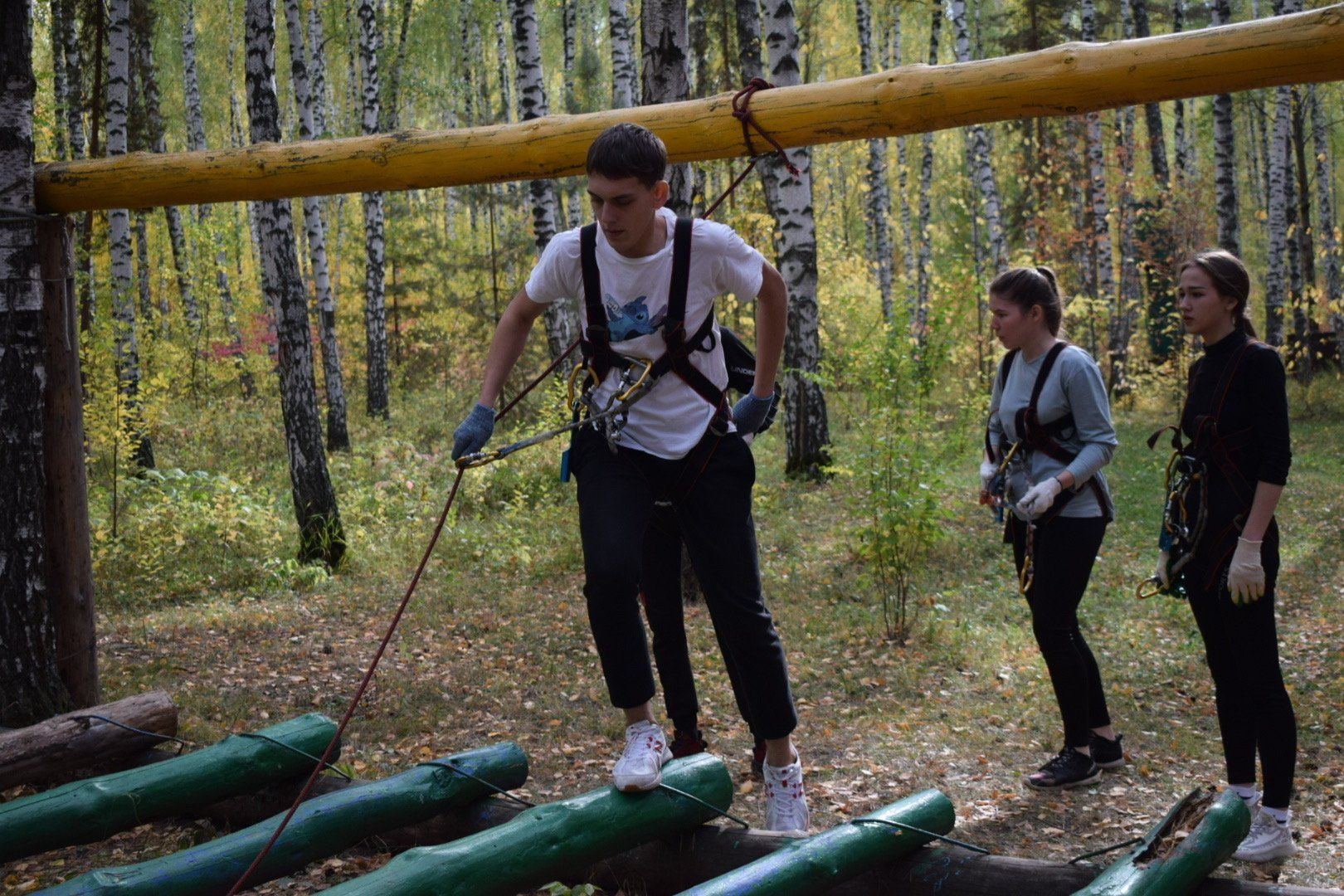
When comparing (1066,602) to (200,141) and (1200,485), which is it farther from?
(200,141)

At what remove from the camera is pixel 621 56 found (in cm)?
1488

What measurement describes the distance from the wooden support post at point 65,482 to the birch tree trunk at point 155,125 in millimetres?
12726

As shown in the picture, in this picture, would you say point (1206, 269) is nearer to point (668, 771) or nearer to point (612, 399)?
point (612, 399)

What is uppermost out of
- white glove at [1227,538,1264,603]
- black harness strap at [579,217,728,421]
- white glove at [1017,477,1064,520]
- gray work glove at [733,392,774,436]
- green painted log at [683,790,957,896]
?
black harness strap at [579,217,728,421]

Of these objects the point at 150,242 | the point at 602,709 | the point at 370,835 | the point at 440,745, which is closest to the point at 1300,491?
the point at 602,709

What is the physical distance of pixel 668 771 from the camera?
12.1 ft

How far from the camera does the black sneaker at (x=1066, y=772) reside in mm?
4789

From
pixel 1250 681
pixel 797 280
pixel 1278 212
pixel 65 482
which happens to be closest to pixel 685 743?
pixel 1250 681

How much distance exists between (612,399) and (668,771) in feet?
4.05

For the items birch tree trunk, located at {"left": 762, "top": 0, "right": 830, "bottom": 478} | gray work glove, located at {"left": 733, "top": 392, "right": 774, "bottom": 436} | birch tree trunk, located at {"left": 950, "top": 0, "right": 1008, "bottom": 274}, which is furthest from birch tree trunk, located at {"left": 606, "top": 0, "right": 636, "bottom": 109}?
gray work glove, located at {"left": 733, "top": 392, "right": 774, "bottom": 436}

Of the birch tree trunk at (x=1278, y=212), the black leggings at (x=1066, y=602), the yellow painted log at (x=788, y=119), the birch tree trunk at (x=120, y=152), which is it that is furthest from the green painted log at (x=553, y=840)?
the birch tree trunk at (x=1278, y=212)

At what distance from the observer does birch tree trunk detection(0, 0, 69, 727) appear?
17.2ft

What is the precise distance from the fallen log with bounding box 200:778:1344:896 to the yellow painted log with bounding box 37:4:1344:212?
2.60 metres

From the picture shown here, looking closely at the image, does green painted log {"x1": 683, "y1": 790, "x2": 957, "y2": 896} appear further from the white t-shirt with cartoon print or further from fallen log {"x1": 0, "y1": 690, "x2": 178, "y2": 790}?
fallen log {"x1": 0, "y1": 690, "x2": 178, "y2": 790}
